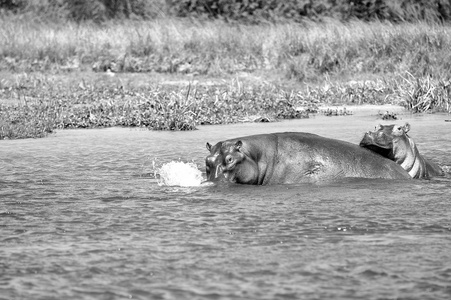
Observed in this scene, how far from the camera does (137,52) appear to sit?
20.8 metres

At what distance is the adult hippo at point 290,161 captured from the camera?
23.5 ft

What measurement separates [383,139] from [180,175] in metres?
1.76

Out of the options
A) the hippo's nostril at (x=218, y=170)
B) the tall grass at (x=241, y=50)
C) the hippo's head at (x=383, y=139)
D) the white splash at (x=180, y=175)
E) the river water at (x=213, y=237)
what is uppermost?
the tall grass at (x=241, y=50)

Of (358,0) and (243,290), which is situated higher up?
(358,0)

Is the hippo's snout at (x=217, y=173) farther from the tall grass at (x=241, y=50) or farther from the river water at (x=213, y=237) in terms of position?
the tall grass at (x=241, y=50)

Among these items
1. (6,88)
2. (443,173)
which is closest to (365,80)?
(6,88)

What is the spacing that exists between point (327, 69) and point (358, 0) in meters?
15.3

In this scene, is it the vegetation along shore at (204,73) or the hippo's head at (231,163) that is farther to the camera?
the vegetation along shore at (204,73)

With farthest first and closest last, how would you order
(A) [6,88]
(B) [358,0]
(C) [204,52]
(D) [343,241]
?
1. (B) [358,0]
2. (C) [204,52]
3. (A) [6,88]
4. (D) [343,241]

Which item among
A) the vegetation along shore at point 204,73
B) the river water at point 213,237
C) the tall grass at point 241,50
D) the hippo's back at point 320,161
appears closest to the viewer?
the river water at point 213,237

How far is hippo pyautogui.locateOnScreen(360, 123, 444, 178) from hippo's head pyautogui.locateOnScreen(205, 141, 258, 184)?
4.05 ft

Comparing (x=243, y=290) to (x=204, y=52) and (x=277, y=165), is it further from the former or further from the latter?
(x=204, y=52)

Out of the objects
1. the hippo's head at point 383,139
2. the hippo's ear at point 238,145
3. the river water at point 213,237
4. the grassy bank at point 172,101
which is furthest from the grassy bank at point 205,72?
the hippo's ear at point 238,145

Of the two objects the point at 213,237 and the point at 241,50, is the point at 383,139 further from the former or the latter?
the point at 241,50
